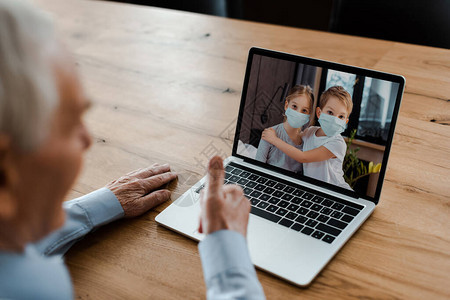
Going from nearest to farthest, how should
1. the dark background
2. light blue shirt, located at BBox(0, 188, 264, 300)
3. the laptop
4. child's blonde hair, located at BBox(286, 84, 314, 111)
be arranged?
light blue shirt, located at BBox(0, 188, 264, 300)
the laptop
child's blonde hair, located at BBox(286, 84, 314, 111)
the dark background

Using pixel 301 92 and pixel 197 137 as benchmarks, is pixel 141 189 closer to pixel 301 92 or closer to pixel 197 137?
pixel 197 137

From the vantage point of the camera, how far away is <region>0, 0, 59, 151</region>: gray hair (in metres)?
0.40

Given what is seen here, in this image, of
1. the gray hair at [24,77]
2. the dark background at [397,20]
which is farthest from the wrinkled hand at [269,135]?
the dark background at [397,20]

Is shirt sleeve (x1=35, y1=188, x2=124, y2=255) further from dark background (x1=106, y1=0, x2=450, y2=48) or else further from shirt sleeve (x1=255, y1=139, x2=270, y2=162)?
dark background (x1=106, y1=0, x2=450, y2=48)

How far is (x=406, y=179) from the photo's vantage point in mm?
934

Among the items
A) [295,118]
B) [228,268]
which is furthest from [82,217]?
[295,118]

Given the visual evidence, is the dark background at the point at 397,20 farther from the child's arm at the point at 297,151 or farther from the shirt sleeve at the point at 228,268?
the shirt sleeve at the point at 228,268

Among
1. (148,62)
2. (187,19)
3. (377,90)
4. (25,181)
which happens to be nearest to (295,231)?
(377,90)

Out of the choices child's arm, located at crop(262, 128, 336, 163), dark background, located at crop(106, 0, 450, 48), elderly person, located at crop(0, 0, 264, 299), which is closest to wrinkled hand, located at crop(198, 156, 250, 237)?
elderly person, located at crop(0, 0, 264, 299)

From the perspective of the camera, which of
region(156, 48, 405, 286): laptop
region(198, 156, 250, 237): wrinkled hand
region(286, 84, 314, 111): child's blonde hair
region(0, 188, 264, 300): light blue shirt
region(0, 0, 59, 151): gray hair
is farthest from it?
region(286, 84, 314, 111): child's blonde hair

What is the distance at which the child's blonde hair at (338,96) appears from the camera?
840mm

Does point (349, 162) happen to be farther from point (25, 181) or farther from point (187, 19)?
point (187, 19)

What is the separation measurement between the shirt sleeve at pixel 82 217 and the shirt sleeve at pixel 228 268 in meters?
0.28

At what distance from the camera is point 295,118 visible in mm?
885
